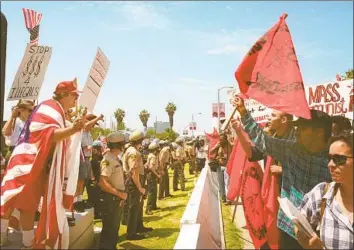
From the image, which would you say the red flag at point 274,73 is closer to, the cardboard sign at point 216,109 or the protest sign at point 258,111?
the protest sign at point 258,111


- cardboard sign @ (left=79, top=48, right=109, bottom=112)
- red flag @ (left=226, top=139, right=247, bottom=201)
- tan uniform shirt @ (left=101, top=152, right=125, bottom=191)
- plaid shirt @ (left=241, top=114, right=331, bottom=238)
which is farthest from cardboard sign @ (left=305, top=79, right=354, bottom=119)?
cardboard sign @ (left=79, top=48, right=109, bottom=112)

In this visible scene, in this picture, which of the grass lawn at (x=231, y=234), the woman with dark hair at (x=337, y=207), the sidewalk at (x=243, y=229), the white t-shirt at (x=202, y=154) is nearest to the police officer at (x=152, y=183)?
the sidewalk at (x=243, y=229)

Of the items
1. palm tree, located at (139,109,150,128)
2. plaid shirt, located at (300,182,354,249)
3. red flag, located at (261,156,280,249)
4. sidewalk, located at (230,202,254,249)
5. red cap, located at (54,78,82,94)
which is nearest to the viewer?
plaid shirt, located at (300,182,354,249)

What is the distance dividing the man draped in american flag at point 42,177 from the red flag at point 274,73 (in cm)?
196

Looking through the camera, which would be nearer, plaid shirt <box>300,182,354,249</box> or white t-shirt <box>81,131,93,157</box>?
plaid shirt <box>300,182,354,249</box>

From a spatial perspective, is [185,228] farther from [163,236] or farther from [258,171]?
[163,236]

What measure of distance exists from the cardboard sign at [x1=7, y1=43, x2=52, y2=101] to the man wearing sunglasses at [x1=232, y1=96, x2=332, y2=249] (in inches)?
175

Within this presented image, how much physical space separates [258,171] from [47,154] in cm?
265

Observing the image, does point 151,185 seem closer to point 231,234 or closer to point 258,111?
point 258,111

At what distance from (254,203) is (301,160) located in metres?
1.19

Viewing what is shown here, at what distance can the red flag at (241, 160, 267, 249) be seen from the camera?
4.16 metres

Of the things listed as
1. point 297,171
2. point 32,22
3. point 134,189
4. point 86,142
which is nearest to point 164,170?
point 86,142

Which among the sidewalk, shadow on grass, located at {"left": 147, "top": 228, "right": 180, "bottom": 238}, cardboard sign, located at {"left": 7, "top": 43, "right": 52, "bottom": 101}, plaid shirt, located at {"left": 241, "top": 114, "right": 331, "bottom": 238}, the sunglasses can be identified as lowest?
shadow on grass, located at {"left": 147, "top": 228, "right": 180, "bottom": 238}

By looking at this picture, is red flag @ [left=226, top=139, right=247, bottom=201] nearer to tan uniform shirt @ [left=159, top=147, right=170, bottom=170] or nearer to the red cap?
the red cap
